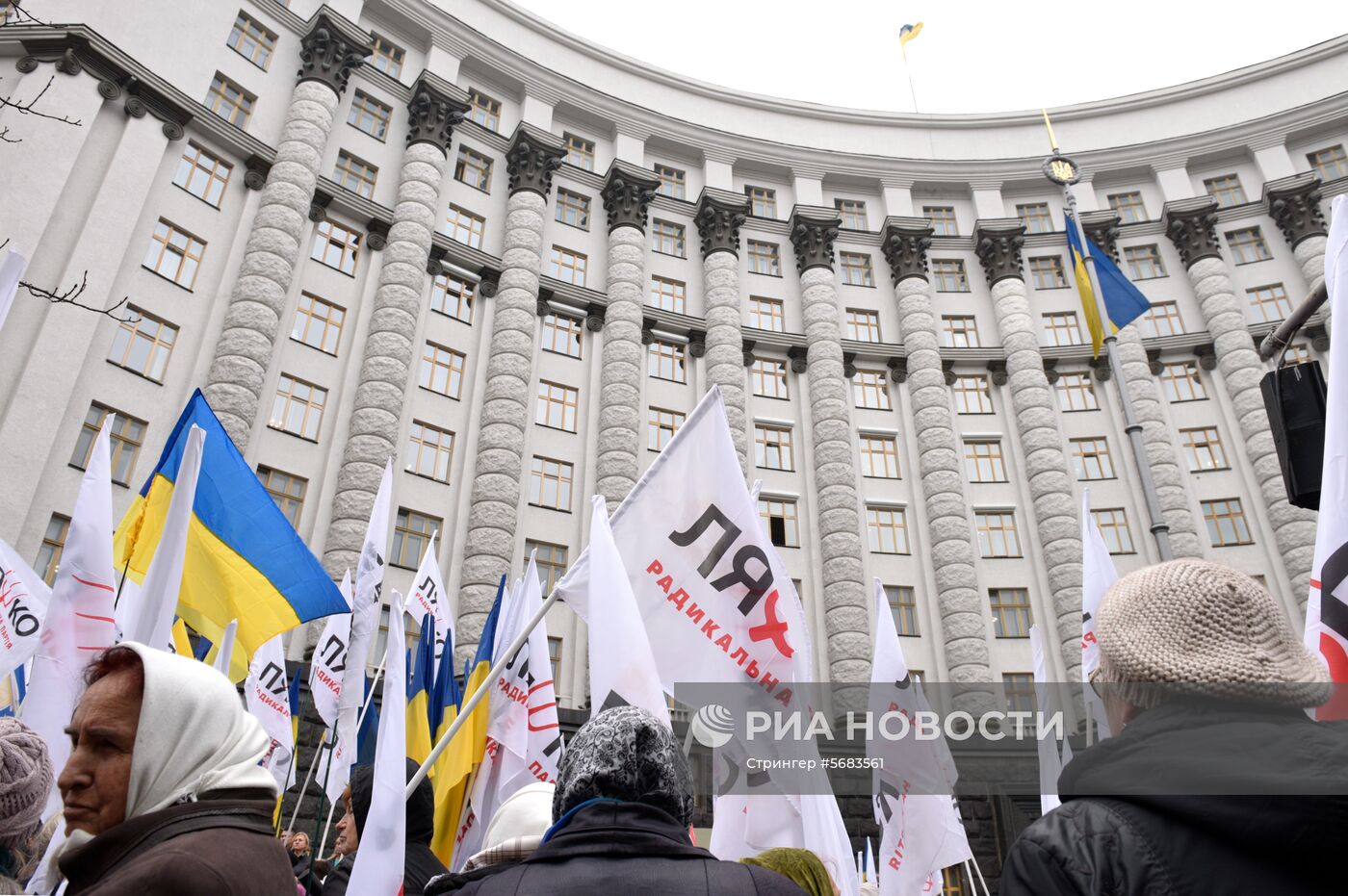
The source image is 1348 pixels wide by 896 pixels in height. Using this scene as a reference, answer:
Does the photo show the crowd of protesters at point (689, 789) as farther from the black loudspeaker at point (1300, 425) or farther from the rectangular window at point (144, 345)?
the rectangular window at point (144, 345)

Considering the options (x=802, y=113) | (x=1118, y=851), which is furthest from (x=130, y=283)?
(x=802, y=113)

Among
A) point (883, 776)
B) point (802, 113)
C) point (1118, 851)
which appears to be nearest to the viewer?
point (1118, 851)

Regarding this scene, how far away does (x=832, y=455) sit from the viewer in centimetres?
2836

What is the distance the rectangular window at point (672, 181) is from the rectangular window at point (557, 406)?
10.0 m

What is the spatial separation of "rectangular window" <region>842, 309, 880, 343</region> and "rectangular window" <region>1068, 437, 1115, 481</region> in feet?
25.2

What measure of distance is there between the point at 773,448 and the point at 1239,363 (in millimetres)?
16123

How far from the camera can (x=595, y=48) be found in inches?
1303

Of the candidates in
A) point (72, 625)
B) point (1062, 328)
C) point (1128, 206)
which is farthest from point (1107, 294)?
point (1128, 206)

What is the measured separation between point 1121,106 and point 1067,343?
12.0 m

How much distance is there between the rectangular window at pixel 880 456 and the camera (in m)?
29.2

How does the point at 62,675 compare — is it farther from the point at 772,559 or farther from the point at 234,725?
the point at 772,559

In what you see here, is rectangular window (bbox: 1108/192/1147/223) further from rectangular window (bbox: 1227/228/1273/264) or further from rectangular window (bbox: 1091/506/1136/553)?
rectangular window (bbox: 1091/506/1136/553)

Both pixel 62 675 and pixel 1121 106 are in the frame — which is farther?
pixel 1121 106

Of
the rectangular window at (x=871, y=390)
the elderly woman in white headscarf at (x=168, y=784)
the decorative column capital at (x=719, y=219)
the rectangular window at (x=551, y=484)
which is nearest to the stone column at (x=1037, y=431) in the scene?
the rectangular window at (x=871, y=390)
